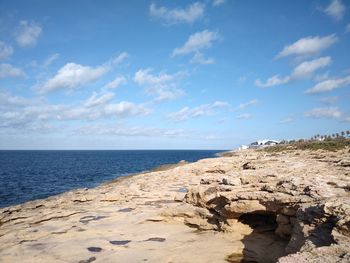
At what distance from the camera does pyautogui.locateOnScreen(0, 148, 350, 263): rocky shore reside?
352 inches

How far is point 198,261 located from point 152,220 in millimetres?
5622

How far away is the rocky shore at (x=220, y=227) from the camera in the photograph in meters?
8.95

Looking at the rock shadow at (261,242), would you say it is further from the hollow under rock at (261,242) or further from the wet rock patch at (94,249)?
the wet rock patch at (94,249)

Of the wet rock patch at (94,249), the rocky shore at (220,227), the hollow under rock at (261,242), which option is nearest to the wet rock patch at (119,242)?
the rocky shore at (220,227)

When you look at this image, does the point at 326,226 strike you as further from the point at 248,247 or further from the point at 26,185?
the point at 26,185

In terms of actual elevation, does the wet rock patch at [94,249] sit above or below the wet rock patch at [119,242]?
below

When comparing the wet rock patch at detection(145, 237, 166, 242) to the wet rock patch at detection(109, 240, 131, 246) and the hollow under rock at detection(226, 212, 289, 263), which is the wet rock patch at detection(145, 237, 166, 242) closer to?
the wet rock patch at detection(109, 240, 131, 246)

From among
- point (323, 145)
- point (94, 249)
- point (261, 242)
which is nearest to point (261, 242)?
point (261, 242)

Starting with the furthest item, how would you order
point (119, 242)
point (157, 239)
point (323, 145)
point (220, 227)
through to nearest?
point (323, 145) < point (220, 227) < point (157, 239) < point (119, 242)

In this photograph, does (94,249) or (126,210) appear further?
(126,210)

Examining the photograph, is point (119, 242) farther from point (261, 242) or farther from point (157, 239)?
point (261, 242)

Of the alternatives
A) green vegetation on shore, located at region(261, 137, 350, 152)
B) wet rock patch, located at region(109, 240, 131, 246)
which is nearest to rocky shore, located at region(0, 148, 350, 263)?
wet rock patch, located at region(109, 240, 131, 246)

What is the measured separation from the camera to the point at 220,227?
14.0m

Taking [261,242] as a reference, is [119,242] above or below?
below
